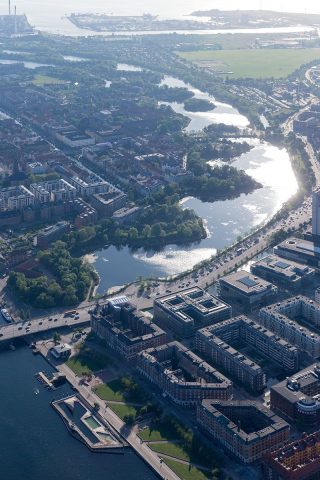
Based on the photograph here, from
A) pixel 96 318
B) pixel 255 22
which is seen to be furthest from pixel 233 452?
pixel 255 22

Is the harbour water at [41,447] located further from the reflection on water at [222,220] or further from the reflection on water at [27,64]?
the reflection on water at [27,64]

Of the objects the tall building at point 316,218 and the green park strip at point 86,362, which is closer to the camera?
the green park strip at point 86,362

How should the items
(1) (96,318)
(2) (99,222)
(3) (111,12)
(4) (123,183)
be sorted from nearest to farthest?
(1) (96,318)
(2) (99,222)
(4) (123,183)
(3) (111,12)

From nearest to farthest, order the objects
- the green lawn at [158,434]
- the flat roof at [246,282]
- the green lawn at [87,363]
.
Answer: the green lawn at [158,434]
the green lawn at [87,363]
the flat roof at [246,282]

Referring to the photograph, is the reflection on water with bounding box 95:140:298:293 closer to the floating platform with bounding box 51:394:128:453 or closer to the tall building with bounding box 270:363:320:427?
the floating platform with bounding box 51:394:128:453

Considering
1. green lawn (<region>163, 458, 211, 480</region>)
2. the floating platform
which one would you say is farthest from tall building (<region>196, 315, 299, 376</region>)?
the floating platform

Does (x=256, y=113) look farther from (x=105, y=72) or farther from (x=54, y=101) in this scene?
(x=105, y=72)

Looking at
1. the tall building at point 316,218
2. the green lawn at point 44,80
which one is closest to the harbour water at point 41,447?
the tall building at point 316,218

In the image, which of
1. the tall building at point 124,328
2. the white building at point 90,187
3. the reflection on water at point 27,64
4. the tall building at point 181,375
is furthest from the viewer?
the reflection on water at point 27,64
